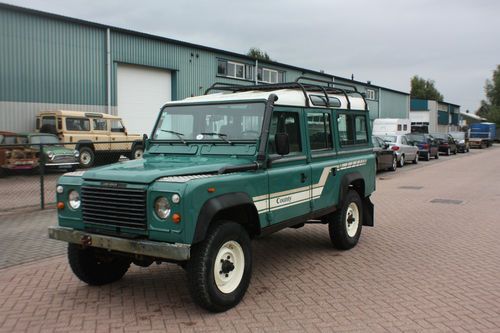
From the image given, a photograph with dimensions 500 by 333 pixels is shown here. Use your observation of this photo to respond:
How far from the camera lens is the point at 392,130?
35969 mm

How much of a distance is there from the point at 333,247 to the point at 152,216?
12.1ft

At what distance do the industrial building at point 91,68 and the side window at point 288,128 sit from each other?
1788 centimetres

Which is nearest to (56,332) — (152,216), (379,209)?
(152,216)

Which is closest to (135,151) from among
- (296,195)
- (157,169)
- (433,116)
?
(296,195)

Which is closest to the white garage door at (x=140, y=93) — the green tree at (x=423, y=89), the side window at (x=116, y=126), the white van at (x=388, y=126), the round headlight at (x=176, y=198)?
the side window at (x=116, y=126)

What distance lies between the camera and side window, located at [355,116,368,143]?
758cm

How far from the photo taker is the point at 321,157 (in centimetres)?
640

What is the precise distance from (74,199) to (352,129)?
13.7 ft

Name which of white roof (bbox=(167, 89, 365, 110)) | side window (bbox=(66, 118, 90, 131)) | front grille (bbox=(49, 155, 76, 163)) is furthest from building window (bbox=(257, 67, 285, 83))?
white roof (bbox=(167, 89, 365, 110))

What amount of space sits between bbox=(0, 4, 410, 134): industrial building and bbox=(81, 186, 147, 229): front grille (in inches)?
703

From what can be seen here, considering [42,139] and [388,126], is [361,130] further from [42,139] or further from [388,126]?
[388,126]

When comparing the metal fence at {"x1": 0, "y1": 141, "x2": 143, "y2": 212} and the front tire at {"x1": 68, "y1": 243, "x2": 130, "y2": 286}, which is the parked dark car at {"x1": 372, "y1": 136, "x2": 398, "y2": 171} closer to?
the metal fence at {"x1": 0, "y1": 141, "x2": 143, "y2": 212}

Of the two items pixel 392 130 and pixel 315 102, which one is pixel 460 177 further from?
pixel 392 130

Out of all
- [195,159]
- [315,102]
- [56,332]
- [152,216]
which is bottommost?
[56,332]
